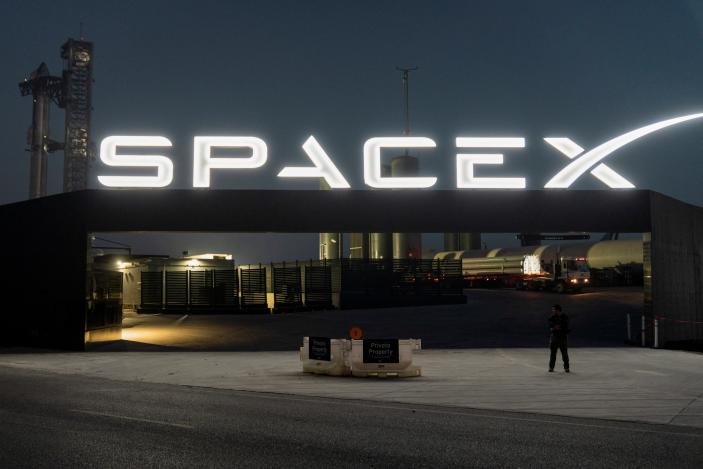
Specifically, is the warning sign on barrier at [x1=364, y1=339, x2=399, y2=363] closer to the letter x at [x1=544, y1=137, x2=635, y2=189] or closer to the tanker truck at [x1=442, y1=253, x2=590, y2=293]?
the letter x at [x1=544, y1=137, x2=635, y2=189]

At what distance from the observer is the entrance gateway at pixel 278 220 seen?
2573cm

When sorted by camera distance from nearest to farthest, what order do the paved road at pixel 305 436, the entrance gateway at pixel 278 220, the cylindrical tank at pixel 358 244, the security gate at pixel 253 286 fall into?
1. the paved road at pixel 305 436
2. the entrance gateway at pixel 278 220
3. the security gate at pixel 253 286
4. the cylindrical tank at pixel 358 244

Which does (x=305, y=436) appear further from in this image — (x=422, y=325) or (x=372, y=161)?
(x=422, y=325)

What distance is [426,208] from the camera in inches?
1031

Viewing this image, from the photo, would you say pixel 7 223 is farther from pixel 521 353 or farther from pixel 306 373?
pixel 521 353

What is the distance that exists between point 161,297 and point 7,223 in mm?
19188

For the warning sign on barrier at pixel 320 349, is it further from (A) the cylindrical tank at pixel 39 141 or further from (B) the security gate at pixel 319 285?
(A) the cylindrical tank at pixel 39 141

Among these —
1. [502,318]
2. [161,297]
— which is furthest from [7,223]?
[502,318]

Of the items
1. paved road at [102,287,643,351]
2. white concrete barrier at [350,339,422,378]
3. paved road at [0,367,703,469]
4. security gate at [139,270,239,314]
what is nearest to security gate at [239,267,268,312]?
security gate at [139,270,239,314]

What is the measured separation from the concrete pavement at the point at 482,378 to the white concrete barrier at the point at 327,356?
1.32 feet

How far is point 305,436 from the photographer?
10.3m

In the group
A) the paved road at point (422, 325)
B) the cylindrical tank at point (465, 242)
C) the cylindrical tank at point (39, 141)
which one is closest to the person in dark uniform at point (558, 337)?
the paved road at point (422, 325)

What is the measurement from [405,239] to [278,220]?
44583mm

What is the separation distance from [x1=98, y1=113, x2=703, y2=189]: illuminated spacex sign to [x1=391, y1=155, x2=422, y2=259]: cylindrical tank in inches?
1520
